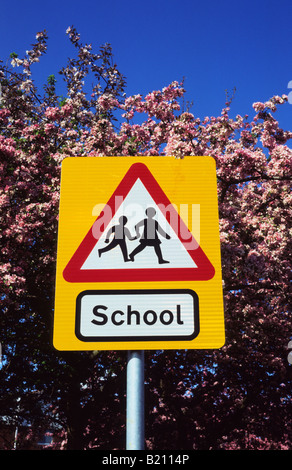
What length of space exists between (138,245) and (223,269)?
7.32 metres

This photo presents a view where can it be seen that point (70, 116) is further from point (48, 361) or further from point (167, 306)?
point (167, 306)

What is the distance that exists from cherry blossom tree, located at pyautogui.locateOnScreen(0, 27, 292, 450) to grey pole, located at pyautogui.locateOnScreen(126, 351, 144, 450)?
6.82 m

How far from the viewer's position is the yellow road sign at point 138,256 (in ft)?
6.40

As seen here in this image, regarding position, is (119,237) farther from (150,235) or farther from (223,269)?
(223,269)

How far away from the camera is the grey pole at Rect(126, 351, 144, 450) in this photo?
1.67 meters

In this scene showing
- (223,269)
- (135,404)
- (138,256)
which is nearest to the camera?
(135,404)

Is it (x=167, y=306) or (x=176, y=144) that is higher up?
(x=176, y=144)

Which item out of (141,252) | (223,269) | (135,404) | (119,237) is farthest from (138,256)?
(223,269)

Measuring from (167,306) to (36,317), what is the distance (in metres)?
11.9

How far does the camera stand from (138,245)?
2088 mm

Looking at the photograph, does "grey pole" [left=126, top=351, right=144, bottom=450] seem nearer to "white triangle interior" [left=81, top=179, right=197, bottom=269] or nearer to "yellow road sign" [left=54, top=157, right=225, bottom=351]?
"yellow road sign" [left=54, top=157, right=225, bottom=351]

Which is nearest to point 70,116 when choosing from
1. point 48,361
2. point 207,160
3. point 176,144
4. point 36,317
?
point 176,144

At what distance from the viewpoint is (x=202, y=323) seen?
1.95 meters

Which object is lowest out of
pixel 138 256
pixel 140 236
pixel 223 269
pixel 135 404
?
pixel 135 404
